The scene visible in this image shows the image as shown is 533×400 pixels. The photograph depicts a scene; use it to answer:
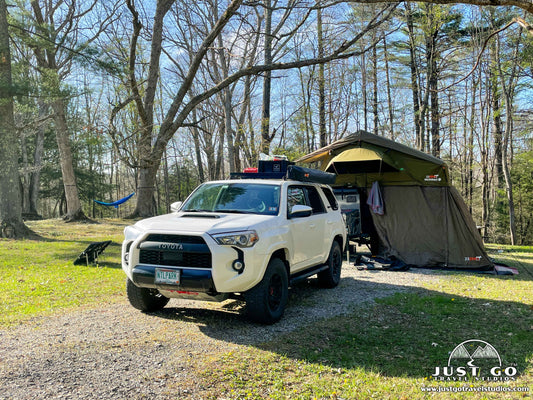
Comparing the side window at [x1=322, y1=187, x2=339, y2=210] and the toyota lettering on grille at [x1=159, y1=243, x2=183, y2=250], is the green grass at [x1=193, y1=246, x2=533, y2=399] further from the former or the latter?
the side window at [x1=322, y1=187, x2=339, y2=210]

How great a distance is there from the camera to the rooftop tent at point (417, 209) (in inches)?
404

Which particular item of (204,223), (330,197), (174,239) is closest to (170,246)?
(174,239)

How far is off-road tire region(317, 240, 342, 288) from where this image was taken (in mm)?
7578

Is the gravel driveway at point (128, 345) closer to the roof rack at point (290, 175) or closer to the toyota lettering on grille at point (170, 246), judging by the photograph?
the toyota lettering on grille at point (170, 246)

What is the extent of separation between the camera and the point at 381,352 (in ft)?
14.8

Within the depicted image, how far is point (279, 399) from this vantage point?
3379mm

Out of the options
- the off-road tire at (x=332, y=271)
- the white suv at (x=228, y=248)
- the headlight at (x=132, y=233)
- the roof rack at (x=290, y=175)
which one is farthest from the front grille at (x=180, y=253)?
the off-road tire at (x=332, y=271)

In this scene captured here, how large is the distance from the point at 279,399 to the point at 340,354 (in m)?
1.24

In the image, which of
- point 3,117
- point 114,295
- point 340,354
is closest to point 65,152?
point 3,117

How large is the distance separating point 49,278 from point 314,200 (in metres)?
5.53

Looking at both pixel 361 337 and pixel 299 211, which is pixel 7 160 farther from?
pixel 361 337

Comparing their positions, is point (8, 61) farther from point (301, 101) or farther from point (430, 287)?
point (301, 101)

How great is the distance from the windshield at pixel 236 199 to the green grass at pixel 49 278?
7.24 feet

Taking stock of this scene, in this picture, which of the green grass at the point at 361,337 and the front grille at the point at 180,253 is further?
the front grille at the point at 180,253
